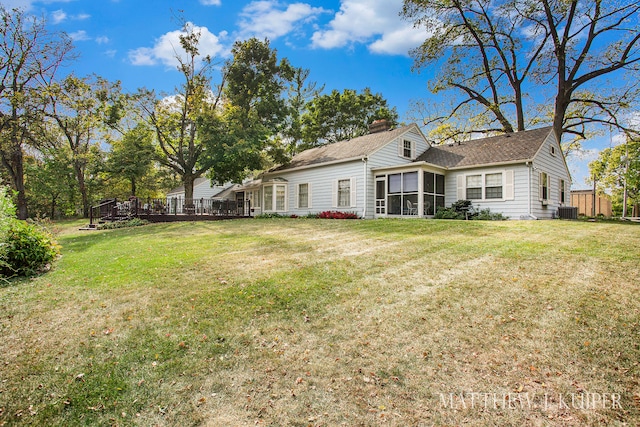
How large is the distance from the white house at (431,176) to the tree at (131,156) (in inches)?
345

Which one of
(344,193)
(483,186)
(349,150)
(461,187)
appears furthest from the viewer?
(349,150)

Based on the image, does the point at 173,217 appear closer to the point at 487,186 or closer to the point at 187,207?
the point at 187,207

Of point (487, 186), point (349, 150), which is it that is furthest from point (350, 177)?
point (487, 186)

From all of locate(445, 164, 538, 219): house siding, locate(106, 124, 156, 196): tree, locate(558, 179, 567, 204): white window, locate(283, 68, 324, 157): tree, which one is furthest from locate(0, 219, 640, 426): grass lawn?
locate(283, 68, 324, 157): tree

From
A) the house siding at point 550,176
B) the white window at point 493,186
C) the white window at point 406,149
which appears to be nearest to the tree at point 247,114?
the white window at point 406,149

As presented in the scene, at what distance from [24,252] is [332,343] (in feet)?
21.4

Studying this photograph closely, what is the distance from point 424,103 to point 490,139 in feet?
26.8

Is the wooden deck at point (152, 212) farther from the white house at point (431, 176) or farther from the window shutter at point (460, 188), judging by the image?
the window shutter at point (460, 188)

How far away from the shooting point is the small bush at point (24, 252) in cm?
580

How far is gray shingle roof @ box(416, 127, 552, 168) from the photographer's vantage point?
45.0 feet

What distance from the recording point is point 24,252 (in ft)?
19.9

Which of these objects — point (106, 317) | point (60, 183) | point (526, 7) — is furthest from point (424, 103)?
point (60, 183)

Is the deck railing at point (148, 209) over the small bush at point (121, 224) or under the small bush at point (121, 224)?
over

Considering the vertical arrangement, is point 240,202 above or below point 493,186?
below
